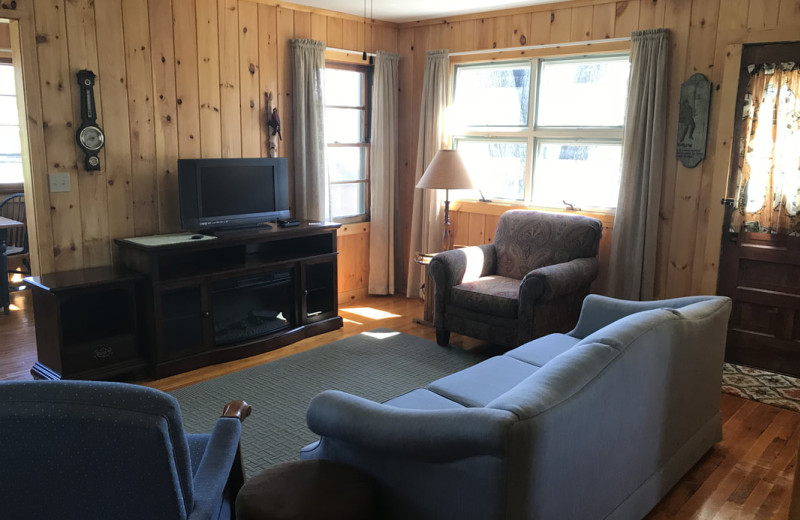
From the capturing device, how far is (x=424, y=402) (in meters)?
2.48

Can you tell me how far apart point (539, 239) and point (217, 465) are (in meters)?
3.28

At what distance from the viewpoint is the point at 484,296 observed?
13.8 ft

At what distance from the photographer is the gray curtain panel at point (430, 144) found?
5363mm

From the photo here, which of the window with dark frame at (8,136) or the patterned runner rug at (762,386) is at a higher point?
the window with dark frame at (8,136)

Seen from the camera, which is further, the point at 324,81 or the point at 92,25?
the point at 324,81

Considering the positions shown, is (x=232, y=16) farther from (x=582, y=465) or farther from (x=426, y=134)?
(x=582, y=465)

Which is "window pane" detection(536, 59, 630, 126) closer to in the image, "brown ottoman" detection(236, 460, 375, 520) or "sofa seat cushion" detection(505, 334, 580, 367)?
"sofa seat cushion" detection(505, 334, 580, 367)

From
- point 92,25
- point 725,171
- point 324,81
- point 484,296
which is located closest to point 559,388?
point 484,296

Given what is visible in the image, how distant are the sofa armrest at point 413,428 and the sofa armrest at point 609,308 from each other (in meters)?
1.55

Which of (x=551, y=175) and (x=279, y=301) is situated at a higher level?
(x=551, y=175)

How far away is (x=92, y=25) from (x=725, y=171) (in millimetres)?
3972

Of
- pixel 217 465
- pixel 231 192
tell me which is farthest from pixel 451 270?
pixel 217 465

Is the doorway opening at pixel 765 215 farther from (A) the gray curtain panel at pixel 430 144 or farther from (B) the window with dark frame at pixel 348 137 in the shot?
(B) the window with dark frame at pixel 348 137

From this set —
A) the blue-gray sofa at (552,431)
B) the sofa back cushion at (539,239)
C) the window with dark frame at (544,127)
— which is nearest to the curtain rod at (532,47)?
the window with dark frame at (544,127)
